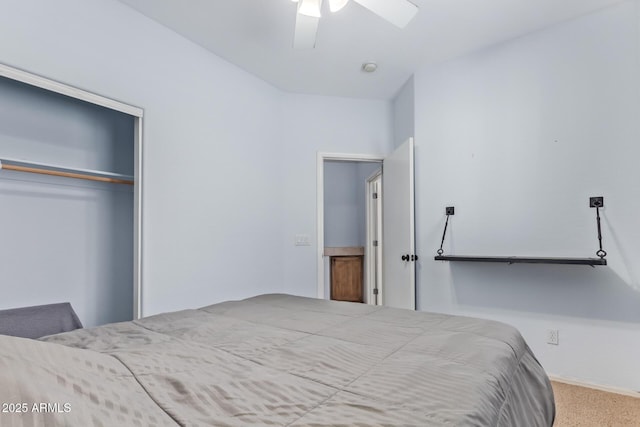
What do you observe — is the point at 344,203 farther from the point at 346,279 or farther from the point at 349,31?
the point at 349,31

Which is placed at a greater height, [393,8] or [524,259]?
[393,8]

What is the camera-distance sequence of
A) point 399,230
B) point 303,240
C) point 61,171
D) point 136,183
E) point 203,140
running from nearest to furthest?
point 61,171
point 136,183
point 203,140
point 399,230
point 303,240

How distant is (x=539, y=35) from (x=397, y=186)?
1.64m

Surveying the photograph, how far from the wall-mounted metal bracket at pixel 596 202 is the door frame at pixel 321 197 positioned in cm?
195

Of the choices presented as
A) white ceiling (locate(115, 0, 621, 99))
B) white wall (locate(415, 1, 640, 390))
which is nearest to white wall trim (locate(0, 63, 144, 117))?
white ceiling (locate(115, 0, 621, 99))

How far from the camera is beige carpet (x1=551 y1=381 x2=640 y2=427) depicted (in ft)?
6.18

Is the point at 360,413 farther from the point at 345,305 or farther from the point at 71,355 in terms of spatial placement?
the point at 345,305

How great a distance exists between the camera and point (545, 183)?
8.28 ft

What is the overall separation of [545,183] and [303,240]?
2225 mm

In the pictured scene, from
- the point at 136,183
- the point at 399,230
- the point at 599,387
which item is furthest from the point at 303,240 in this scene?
the point at 599,387

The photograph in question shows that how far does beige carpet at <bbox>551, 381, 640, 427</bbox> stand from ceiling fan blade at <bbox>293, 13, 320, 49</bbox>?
8.71ft

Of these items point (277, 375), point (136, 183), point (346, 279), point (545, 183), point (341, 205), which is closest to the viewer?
point (277, 375)

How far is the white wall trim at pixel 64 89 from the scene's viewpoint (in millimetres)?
1674

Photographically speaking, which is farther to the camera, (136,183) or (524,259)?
(524,259)
